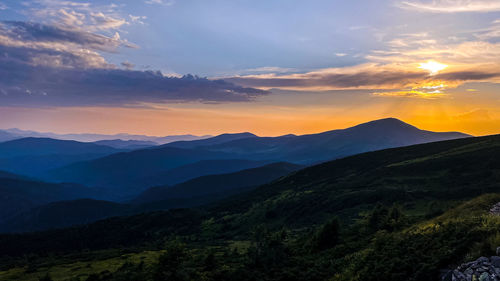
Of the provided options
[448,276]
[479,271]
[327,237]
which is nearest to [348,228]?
[327,237]

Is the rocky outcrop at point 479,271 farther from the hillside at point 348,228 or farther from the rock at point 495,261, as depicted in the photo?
the hillside at point 348,228

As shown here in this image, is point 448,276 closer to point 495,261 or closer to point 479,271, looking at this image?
point 479,271

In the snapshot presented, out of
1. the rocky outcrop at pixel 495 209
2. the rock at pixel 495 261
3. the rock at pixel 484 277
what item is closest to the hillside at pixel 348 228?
the rocky outcrop at pixel 495 209

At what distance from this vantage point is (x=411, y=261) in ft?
70.8

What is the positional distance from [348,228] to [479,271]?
1770 inches

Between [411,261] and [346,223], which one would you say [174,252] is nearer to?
[411,261]

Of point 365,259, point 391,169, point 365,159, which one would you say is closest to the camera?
point 365,259

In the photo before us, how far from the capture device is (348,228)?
192ft

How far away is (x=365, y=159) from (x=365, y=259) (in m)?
173

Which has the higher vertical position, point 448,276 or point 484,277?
point 484,277

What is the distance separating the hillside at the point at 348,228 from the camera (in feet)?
75.6

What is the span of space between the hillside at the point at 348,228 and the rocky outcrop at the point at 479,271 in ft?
4.23

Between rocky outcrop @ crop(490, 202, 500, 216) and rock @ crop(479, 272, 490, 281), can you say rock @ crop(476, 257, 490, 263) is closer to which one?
rock @ crop(479, 272, 490, 281)

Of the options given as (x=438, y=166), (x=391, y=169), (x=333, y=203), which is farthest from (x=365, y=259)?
(x=391, y=169)
